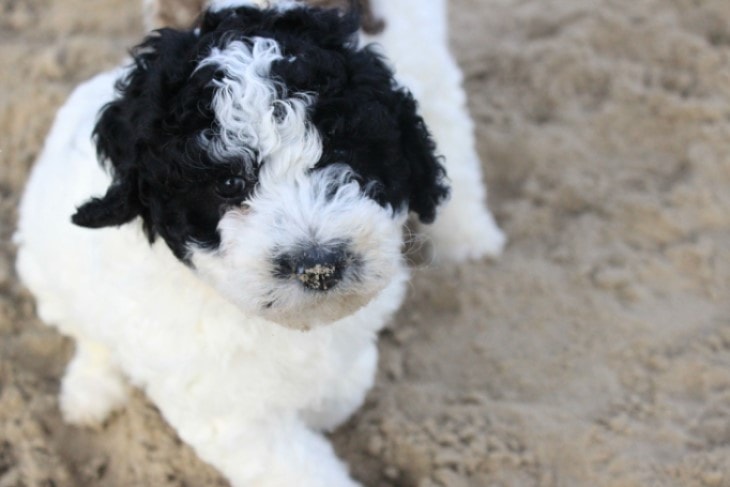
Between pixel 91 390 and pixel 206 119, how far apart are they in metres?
1.75

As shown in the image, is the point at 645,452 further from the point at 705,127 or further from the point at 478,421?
→ the point at 705,127

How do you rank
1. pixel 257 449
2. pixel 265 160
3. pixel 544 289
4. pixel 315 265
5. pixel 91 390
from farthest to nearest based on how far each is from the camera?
pixel 544 289 < pixel 91 390 < pixel 257 449 < pixel 265 160 < pixel 315 265

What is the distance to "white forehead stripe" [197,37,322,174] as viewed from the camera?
7.25 ft

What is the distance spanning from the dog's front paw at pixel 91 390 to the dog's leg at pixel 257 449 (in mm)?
Result: 706

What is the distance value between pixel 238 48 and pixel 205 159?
0.35m

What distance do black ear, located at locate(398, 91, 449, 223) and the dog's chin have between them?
0.50 metres

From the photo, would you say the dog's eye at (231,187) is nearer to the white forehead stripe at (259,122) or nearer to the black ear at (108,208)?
the white forehead stripe at (259,122)

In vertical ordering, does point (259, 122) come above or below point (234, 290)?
above

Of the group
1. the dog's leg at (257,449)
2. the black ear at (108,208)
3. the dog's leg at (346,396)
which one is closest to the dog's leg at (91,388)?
the dog's leg at (257,449)

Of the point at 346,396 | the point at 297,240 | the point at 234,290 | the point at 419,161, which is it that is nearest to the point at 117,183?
the point at 234,290

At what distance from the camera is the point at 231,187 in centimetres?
227

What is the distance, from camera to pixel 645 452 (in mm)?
3221

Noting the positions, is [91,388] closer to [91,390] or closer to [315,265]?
[91,390]

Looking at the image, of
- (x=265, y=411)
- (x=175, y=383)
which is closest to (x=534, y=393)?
(x=265, y=411)
